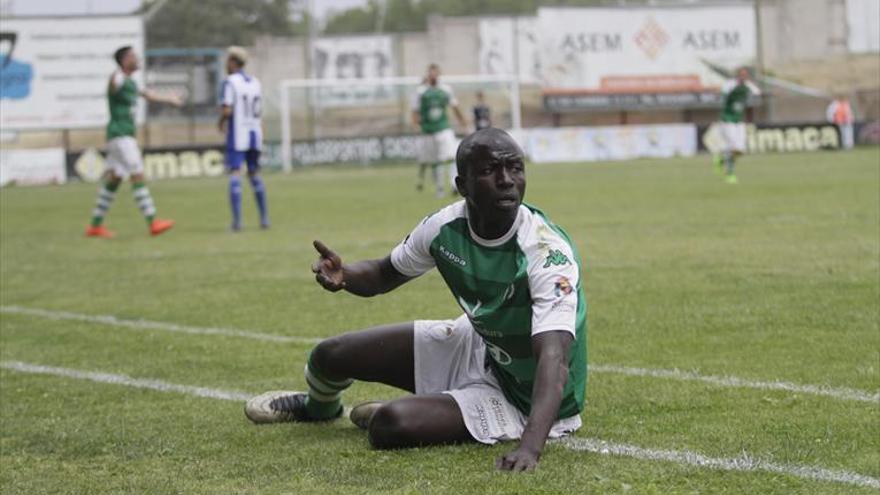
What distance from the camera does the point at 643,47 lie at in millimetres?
58625

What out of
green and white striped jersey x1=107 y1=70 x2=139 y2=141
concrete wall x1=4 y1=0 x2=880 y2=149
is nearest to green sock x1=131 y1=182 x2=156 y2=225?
green and white striped jersey x1=107 y1=70 x2=139 y2=141

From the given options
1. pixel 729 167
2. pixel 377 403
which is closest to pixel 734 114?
pixel 729 167

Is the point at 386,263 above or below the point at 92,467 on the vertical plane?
above

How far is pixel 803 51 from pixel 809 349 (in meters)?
56.5

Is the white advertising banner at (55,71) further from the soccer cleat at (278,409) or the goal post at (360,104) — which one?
the soccer cleat at (278,409)

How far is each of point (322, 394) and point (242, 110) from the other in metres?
12.6

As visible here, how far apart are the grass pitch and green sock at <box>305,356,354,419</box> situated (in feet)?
0.41

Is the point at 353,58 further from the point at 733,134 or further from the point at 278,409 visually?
the point at 278,409

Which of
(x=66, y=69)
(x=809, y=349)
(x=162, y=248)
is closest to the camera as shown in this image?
(x=809, y=349)

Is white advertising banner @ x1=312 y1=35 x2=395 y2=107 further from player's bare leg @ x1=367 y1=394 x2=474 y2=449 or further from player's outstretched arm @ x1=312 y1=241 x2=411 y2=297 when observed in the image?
player's bare leg @ x1=367 y1=394 x2=474 y2=449

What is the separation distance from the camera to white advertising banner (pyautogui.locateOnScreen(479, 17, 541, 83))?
211 feet

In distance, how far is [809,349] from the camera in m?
7.53

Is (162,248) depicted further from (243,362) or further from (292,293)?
(243,362)

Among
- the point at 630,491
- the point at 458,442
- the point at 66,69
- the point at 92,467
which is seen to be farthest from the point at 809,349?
the point at 66,69
